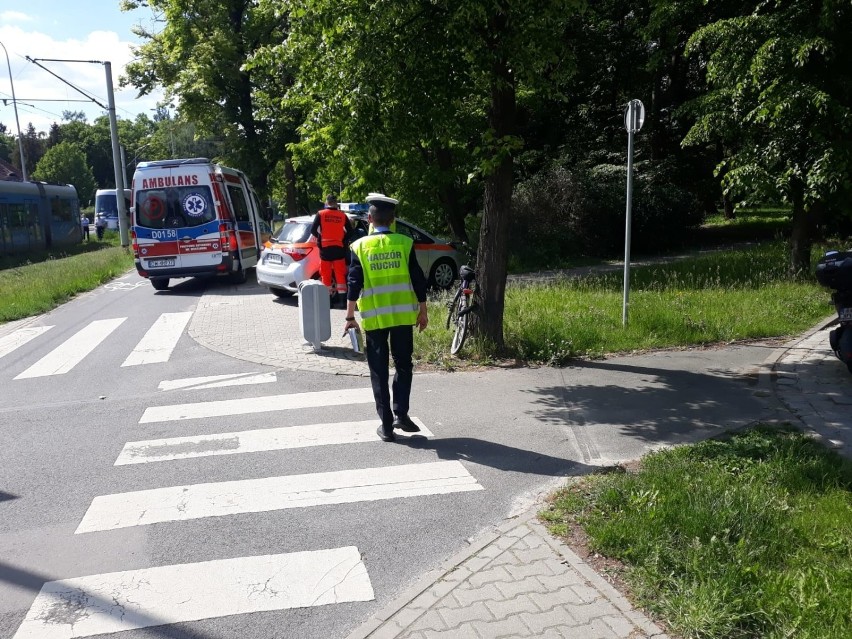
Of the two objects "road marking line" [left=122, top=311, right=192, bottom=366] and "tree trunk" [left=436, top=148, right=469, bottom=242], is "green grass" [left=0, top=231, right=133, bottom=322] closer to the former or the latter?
"road marking line" [left=122, top=311, right=192, bottom=366]

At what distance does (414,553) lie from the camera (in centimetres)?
422

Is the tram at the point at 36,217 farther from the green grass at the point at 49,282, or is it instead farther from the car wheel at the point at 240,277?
the car wheel at the point at 240,277

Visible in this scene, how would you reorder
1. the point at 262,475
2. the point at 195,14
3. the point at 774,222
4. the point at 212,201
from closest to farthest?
1. the point at 262,475
2. the point at 212,201
3. the point at 774,222
4. the point at 195,14

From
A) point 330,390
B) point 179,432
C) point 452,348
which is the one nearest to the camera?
point 179,432

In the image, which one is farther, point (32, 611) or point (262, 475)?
point (262, 475)

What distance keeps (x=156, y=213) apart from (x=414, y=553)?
14112 mm

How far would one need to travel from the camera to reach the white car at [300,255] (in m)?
13.6

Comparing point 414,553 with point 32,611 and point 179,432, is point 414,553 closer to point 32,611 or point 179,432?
point 32,611

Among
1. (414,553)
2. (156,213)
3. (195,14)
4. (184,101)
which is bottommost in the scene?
(414,553)

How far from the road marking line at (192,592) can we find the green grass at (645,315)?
487 cm

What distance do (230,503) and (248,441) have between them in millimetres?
1306

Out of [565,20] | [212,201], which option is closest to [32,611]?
[565,20]

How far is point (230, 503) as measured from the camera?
4.97 meters

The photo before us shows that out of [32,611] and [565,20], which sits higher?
[565,20]
